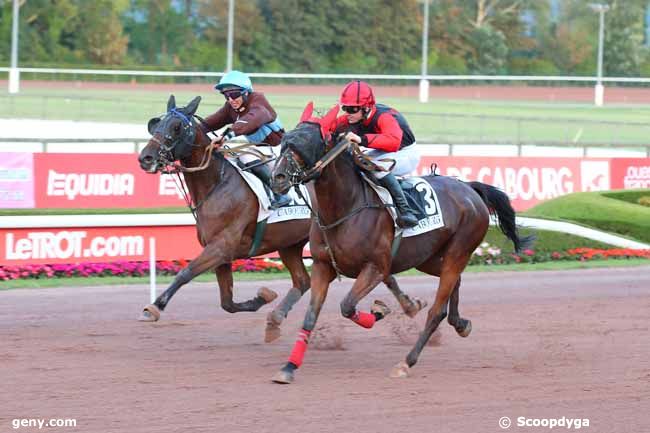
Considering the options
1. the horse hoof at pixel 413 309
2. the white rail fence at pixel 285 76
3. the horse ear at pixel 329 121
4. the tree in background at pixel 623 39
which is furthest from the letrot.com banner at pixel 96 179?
the tree in background at pixel 623 39

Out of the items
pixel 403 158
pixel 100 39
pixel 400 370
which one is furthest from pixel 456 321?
pixel 100 39

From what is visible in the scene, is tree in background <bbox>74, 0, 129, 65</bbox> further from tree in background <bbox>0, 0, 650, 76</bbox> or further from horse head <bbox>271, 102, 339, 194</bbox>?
horse head <bbox>271, 102, 339, 194</bbox>

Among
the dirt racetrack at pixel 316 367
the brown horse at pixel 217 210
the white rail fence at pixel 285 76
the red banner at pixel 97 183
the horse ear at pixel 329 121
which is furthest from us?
the white rail fence at pixel 285 76

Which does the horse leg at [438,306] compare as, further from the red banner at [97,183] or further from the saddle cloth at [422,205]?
the red banner at [97,183]

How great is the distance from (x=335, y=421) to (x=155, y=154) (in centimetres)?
326

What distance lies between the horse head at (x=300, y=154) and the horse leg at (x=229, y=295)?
2.17m

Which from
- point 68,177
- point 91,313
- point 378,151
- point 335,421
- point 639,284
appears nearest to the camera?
point 335,421

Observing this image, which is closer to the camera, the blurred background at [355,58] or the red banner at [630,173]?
the red banner at [630,173]

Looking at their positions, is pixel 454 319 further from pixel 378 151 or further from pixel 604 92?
pixel 604 92

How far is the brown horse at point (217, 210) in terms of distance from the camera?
30.1 feet

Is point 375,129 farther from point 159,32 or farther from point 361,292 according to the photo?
point 159,32

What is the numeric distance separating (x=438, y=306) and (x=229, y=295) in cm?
186

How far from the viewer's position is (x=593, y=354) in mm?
8992

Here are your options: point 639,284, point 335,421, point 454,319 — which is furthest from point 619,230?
point 335,421
